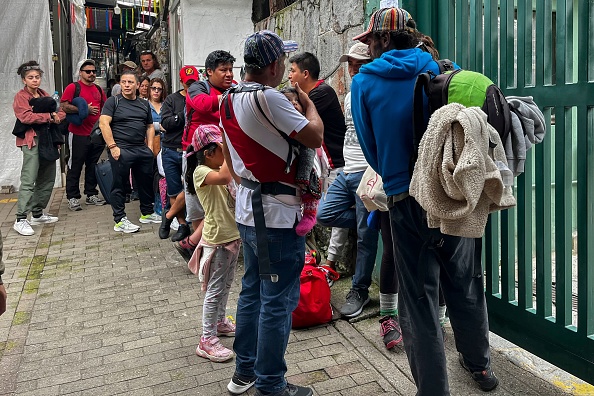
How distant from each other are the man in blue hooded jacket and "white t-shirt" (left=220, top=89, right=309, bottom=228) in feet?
1.17

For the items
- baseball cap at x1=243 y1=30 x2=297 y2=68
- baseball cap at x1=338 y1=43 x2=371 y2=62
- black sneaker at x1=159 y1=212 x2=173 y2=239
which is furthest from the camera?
black sneaker at x1=159 y1=212 x2=173 y2=239

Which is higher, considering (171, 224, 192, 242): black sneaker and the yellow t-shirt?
the yellow t-shirt

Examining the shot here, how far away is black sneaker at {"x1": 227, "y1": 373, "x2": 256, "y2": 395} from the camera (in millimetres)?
3031

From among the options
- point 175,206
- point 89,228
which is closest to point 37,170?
point 89,228

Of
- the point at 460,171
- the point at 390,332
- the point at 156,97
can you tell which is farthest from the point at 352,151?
the point at 156,97

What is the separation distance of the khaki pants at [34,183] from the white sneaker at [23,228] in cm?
9

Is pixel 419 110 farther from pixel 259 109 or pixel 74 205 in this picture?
pixel 74 205

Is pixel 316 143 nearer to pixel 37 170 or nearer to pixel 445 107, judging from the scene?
pixel 445 107

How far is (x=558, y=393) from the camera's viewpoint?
113 inches

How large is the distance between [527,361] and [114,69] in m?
15.9

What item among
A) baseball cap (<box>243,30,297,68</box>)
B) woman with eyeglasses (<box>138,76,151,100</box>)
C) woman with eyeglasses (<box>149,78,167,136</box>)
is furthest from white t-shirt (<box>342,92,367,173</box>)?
woman with eyeglasses (<box>138,76,151,100</box>)

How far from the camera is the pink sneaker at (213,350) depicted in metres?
3.43

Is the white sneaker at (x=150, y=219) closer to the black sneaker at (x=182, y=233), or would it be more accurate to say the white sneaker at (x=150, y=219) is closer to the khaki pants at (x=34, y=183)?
the khaki pants at (x=34, y=183)

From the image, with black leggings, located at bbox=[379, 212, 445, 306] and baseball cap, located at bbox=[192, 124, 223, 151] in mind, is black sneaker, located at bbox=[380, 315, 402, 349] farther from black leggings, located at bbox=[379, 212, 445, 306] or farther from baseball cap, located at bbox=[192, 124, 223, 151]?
baseball cap, located at bbox=[192, 124, 223, 151]
